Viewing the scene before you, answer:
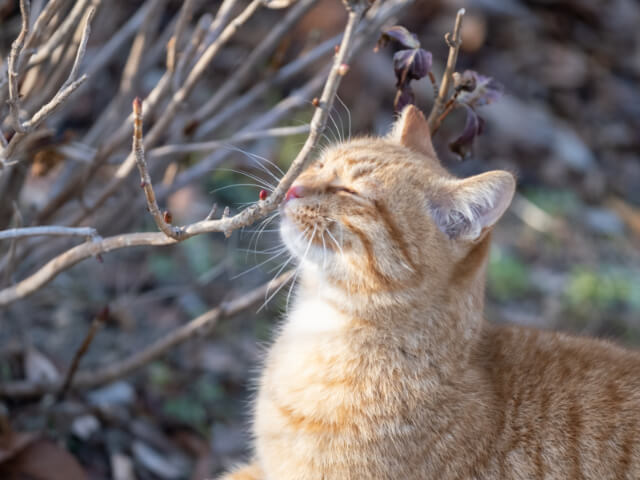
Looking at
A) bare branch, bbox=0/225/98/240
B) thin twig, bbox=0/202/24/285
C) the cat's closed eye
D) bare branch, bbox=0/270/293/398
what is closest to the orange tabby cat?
the cat's closed eye

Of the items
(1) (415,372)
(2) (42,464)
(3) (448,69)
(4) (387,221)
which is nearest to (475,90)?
(3) (448,69)

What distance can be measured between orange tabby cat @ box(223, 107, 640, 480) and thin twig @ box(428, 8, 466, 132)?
0.30 meters

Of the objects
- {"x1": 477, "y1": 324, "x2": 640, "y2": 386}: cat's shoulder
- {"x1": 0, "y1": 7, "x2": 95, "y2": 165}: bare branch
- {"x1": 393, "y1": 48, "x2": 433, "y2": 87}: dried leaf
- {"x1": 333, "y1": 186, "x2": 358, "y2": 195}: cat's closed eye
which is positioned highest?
{"x1": 0, "y1": 7, "x2": 95, "y2": 165}: bare branch

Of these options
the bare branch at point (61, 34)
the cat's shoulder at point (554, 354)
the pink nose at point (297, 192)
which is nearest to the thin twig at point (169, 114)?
the bare branch at point (61, 34)

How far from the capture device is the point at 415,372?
246cm

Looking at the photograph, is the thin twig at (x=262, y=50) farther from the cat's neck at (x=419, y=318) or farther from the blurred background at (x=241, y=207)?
the cat's neck at (x=419, y=318)

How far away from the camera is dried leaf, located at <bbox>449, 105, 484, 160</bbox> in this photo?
2529 millimetres

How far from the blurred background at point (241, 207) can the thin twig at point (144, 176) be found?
43cm

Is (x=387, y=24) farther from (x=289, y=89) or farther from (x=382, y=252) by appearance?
(x=289, y=89)

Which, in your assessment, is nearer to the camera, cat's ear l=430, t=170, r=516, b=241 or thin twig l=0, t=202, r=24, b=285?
cat's ear l=430, t=170, r=516, b=241

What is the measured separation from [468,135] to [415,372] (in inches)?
33.4

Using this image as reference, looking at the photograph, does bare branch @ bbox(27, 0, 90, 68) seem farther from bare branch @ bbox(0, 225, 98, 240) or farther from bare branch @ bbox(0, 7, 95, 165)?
bare branch @ bbox(0, 225, 98, 240)

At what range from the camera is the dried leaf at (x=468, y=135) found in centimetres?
253

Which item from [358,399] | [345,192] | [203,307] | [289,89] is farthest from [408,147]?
[289,89]
